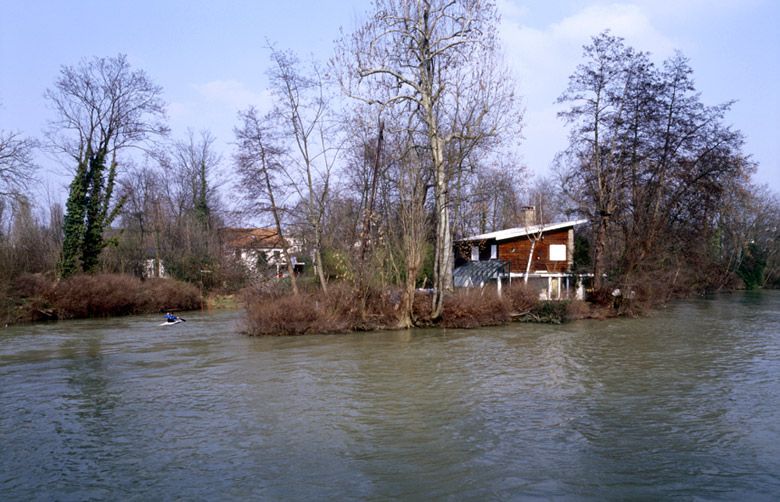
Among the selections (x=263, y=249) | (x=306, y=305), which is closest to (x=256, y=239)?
(x=263, y=249)

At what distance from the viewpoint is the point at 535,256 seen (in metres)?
36.5

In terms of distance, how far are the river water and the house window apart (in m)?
16.4

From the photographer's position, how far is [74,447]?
368 inches

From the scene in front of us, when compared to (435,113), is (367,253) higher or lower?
lower

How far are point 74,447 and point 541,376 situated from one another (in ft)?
31.8

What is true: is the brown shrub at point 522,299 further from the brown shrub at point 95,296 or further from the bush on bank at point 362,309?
the brown shrub at point 95,296

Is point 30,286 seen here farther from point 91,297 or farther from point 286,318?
point 286,318

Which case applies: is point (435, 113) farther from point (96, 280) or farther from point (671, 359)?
point (96, 280)

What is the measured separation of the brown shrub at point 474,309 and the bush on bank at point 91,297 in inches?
655

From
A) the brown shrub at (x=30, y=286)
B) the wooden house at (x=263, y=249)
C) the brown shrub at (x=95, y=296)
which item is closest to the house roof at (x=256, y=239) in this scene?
the wooden house at (x=263, y=249)

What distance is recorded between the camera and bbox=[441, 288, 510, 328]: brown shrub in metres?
24.7

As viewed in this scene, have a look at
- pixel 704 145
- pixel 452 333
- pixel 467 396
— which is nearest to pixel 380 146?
pixel 452 333

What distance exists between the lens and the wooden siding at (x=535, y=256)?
3653cm

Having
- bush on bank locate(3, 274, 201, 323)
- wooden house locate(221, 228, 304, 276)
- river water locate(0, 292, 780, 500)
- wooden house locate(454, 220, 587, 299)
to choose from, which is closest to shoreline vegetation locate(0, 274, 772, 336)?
bush on bank locate(3, 274, 201, 323)
